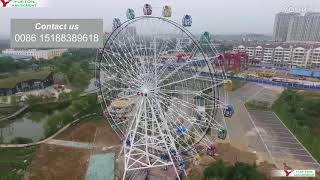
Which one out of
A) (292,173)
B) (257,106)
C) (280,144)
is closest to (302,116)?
(257,106)

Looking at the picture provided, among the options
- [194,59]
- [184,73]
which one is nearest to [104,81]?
[184,73]

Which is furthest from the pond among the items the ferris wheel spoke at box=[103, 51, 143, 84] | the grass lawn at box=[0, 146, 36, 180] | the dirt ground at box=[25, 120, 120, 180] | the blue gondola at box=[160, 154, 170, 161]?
the blue gondola at box=[160, 154, 170, 161]

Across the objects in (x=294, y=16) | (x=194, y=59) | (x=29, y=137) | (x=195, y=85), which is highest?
(x=294, y=16)

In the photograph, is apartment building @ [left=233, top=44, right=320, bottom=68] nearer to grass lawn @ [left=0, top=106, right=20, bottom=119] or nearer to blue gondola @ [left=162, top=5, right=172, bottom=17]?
grass lawn @ [left=0, top=106, right=20, bottom=119]

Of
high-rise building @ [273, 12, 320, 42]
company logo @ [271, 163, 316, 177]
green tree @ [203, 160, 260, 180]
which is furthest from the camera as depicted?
high-rise building @ [273, 12, 320, 42]

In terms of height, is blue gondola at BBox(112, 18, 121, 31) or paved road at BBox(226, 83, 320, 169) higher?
blue gondola at BBox(112, 18, 121, 31)

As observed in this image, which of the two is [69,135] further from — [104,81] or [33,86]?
[33,86]
